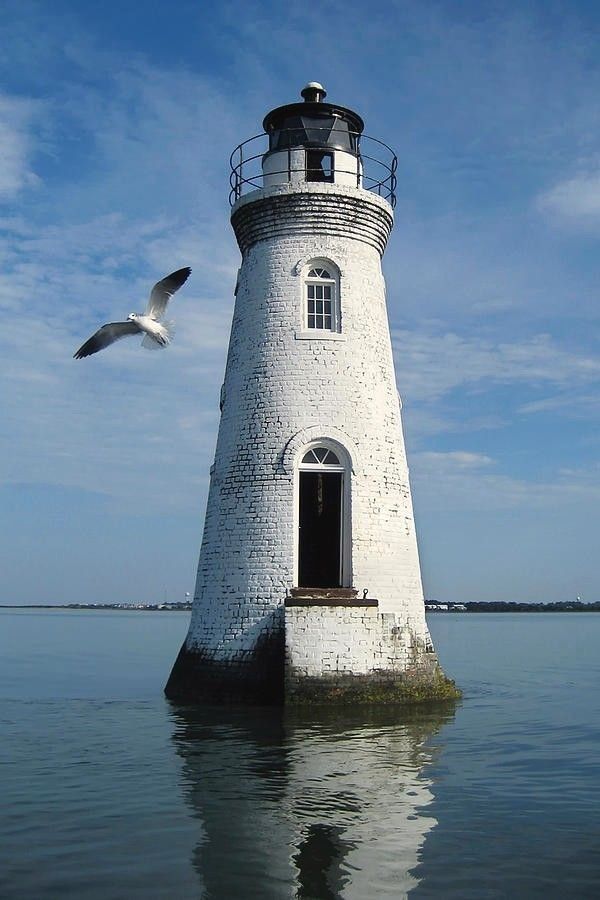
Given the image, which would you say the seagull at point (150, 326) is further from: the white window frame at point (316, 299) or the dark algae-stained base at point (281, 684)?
the dark algae-stained base at point (281, 684)

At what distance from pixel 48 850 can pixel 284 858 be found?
7.18 ft

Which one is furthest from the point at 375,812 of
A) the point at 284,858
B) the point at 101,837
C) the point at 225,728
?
the point at 225,728

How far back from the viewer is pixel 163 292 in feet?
47.6

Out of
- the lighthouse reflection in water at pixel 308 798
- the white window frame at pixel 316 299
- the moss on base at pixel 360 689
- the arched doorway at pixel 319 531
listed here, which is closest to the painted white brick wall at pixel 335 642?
the moss on base at pixel 360 689

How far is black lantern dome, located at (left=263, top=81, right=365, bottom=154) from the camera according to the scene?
18.4 m

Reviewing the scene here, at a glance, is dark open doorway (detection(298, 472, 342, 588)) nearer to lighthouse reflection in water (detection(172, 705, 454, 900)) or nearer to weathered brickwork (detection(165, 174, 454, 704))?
weathered brickwork (detection(165, 174, 454, 704))

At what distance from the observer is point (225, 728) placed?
14992mm

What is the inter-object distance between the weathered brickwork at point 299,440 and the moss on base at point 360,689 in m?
0.22

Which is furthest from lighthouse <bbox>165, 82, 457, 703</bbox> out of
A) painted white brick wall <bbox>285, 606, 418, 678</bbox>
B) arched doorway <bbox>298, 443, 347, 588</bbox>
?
arched doorway <bbox>298, 443, 347, 588</bbox>

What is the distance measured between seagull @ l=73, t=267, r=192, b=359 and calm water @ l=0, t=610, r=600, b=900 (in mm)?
5791

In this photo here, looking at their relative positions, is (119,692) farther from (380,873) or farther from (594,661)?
(594,661)

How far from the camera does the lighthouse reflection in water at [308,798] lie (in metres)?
8.21

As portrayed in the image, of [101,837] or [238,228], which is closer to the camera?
[101,837]

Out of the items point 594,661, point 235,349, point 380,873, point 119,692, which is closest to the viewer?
point 380,873
